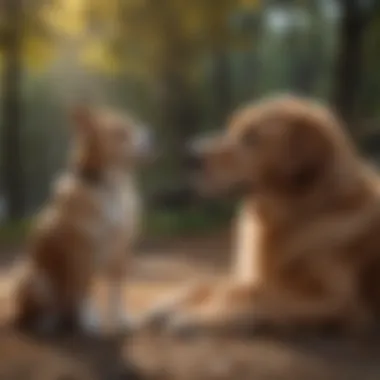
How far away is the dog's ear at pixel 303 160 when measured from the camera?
1.70 metres

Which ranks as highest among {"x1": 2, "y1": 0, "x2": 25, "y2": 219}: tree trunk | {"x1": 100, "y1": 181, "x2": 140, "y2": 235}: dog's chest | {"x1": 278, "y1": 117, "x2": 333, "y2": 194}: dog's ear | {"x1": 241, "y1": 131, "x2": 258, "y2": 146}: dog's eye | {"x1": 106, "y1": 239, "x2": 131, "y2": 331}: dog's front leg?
{"x1": 2, "y1": 0, "x2": 25, "y2": 219}: tree trunk

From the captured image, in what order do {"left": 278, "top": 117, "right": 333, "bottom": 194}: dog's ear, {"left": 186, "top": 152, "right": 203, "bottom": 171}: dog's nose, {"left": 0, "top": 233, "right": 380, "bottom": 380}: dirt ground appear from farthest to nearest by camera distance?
1. {"left": 186, "top": 152, "right": 203, "bottom": 171}: dog's nose
2. {"left": 278, "top": 117, "right": 333, "bottom": 194}: dog's ear
3. {"left": 0, "top": 233, "right": 380, "bottom": 380}: dirt ground

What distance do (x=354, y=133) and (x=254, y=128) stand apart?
1.26 feet

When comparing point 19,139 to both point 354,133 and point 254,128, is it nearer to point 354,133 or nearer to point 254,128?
point 254,128

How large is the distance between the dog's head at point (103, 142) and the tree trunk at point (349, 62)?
580mm

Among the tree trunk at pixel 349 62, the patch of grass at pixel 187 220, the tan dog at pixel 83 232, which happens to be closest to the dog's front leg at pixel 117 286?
the tan dog at pixel 83 232

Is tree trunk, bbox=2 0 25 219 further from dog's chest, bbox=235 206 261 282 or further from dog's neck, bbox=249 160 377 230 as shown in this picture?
dog's neck, bbox=249 160 377 230

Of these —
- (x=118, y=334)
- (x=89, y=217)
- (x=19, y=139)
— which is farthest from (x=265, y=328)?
(x=19, y=139)

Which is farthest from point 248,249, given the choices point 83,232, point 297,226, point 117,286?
point 83,232

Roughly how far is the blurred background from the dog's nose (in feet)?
0.10

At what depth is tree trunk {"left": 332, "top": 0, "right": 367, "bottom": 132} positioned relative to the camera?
1960mm

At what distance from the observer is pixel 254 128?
5.74 ft

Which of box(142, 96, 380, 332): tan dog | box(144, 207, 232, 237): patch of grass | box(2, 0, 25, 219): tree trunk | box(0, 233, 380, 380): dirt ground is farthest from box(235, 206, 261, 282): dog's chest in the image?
box(2, 0, 25, 219): tree trunk

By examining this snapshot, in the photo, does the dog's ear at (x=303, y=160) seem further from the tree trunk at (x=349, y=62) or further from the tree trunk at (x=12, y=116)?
the tree trunk at (x=12, y=116)
